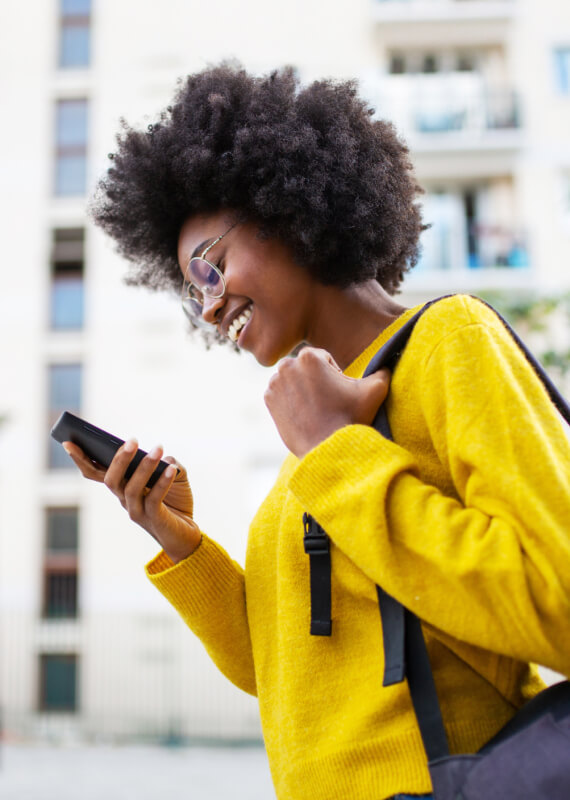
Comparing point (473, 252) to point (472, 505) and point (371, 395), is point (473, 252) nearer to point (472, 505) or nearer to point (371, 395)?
point (371, 395)

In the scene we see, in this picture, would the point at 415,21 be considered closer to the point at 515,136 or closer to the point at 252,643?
the point at 515,136

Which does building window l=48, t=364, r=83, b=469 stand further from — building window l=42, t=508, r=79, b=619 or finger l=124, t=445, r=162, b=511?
finger l=124, t=445, r=162, b=511

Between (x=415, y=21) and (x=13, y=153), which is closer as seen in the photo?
(x=415, y=21)

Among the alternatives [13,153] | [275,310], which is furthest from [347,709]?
[13,153]

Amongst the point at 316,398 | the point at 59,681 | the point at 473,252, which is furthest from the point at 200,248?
the point at 59,681

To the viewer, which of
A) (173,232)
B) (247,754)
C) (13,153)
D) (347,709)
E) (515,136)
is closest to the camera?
(347,709)

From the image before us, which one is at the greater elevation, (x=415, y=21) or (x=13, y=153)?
(x=415, y=21)

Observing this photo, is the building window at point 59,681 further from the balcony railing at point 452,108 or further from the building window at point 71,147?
the balcony railing at point 452,108

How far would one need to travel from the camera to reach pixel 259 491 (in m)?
11.8

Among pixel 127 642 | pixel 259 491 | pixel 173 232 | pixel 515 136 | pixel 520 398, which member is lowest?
pixel 127 642

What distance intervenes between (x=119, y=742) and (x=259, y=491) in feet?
12.9

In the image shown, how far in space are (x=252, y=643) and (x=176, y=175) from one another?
0.95 m

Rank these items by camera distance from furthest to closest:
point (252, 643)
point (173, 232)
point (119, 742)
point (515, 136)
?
point (515, 136) < point (119, 742) < point (173, 232) < point (252, 643)

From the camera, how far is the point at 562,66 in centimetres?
1283
